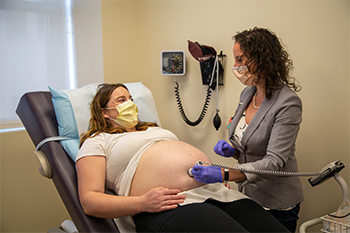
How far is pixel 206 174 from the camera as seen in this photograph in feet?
3.90

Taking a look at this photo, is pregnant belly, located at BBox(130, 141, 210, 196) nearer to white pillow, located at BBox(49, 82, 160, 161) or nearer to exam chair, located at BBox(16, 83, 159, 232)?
exam chair, located at BBox(16, 83, 159, 232)

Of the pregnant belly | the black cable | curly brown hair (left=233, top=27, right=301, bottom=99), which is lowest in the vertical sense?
the pregnant belly

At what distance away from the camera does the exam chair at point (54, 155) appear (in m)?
1.20

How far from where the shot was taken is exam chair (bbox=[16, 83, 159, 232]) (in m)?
1.20

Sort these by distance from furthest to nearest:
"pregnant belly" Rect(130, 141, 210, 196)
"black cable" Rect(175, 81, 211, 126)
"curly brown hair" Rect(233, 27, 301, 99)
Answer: "black cable" Rect(175, 81, 211, 126) < "curly brown hair" Rect(233, 27, 301, 99) < "pregnant belly" Rect(130, 141, 210, 196)

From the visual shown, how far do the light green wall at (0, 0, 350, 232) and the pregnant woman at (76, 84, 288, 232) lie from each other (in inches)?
28.3

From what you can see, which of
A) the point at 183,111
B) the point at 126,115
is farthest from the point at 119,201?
the point at 183,111

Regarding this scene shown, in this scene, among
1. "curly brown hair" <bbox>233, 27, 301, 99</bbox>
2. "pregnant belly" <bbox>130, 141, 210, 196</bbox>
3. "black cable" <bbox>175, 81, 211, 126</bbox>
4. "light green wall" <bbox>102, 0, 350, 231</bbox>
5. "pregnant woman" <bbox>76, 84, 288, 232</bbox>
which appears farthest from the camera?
"black cable" <bbox>175, 81, 211, 126</bbox>

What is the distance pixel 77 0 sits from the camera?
7.77 ft

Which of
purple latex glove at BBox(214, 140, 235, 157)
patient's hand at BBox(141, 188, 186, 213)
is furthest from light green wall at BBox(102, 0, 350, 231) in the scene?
patient's hand at BBox(141, 188, 186, 213)

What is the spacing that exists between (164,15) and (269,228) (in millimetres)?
1823

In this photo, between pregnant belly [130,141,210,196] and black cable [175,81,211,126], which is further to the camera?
black cable [175,81,211,126]

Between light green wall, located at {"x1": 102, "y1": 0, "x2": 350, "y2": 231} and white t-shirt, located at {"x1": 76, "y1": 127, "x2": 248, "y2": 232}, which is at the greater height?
light green wall, located at {"x1": 102, "y1": 0, "x2": 350, "y2": 231}

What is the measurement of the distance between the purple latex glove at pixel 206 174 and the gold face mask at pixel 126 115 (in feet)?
1.50
